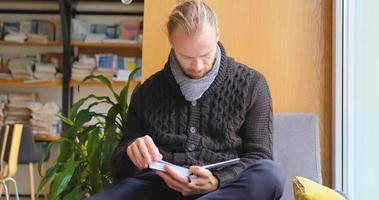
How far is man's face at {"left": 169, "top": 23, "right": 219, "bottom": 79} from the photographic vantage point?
1354 millimetres

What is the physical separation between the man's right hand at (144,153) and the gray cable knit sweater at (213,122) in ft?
0.40

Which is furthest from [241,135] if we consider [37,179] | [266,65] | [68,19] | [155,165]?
[37,179]

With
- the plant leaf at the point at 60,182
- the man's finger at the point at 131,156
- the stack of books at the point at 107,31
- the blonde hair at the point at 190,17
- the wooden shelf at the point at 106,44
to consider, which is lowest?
the plant leaf at the point at 60,182

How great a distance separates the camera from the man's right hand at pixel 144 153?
1268 mm

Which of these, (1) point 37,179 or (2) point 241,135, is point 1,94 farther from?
(2) point 241,135

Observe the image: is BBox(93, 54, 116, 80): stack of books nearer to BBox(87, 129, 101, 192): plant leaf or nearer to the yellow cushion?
BBox(87, 129, 101, 192): plant leaf

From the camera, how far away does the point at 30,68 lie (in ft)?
15.1

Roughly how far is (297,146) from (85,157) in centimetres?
83

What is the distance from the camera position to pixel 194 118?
143 centimetres

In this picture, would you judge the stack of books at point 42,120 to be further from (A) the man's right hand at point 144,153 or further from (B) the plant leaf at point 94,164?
(A) the man's right hand at point 144,153

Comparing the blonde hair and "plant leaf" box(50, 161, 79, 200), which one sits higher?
the blonde hair

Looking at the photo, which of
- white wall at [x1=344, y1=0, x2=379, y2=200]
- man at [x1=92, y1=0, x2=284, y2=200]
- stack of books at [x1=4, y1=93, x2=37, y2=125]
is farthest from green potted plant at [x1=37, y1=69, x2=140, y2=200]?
stack of books at [x1=4, y1=93, x2=37, y2=125]

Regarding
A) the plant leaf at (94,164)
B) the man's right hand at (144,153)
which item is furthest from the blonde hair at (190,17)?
the plant leaf at (94,164)

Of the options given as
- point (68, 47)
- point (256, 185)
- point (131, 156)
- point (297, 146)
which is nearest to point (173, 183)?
point (131, 156)
